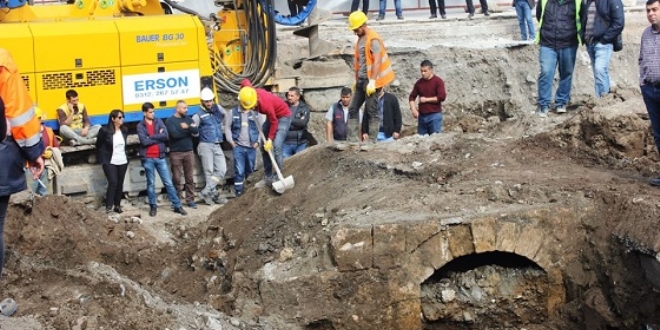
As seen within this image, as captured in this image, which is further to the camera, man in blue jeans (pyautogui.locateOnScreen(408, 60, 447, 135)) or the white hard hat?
the white hard hat

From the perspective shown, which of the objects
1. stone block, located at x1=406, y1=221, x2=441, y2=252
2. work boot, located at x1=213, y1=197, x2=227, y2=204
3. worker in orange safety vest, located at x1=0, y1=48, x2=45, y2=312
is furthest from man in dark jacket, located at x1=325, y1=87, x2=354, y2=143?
worker in orange safety vest, located at x1=0, y1=48, x2=45, y2=312

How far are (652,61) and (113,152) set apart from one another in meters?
8.27

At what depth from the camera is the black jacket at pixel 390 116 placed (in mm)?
15852

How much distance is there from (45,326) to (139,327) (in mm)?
839

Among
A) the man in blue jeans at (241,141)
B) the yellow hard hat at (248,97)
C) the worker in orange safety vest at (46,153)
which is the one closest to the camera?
the yellow hard hat at (248,97)

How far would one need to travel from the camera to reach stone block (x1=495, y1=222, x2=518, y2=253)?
12.0 m

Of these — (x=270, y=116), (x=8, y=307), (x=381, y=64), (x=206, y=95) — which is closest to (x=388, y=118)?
(x=381, y=64)

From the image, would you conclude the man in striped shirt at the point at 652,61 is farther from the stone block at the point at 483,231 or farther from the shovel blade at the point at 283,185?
the shovel blade at the point at 283,185

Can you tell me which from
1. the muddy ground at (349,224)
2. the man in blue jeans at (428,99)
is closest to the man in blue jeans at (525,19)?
the muddy ground at (349,224)

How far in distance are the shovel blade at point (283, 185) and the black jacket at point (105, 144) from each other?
3139 mm

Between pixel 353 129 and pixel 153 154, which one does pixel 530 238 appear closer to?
pixel 353 129

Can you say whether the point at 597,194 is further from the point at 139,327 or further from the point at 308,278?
the point at 139,327

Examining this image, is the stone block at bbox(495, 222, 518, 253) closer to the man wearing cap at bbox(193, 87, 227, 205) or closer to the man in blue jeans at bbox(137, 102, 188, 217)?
the man in blue jeans at bbox(137, 102, 188, 217)

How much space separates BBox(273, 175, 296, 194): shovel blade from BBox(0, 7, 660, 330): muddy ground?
0.11 m
